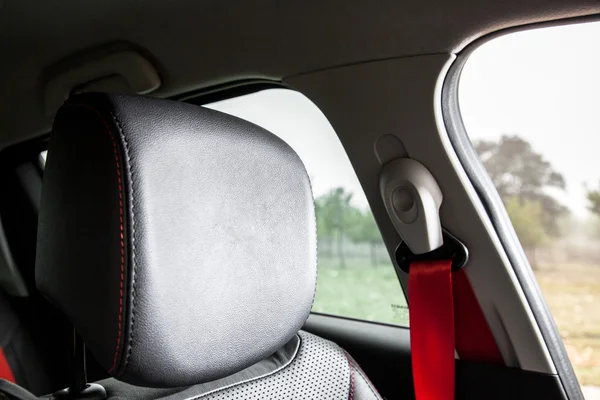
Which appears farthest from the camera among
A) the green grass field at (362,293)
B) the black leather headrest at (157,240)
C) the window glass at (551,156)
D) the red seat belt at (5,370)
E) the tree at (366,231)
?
the red seat belt at (5,370)

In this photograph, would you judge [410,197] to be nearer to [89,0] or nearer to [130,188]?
[130,188]

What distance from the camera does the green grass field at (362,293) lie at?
1.78 m

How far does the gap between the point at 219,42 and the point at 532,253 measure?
97 centimetres

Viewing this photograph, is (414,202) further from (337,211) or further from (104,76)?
(104,76)

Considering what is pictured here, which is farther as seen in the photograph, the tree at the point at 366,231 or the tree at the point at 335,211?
the tree at the point at 335,211

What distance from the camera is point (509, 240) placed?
1.41 metres

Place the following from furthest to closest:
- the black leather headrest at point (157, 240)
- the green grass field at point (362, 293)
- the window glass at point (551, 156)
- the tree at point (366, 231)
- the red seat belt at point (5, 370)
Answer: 1. the red seat belt at point (5, 370)
2. the green grass field at point (362, 293)
3. the tree at point (366, 231)
4. the window glass at point (551, 156)
5. the black leather headrest at point (157, 240)

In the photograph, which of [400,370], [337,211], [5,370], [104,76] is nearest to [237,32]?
[104,76]

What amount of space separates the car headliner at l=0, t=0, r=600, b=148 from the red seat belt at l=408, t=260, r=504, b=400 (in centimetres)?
53

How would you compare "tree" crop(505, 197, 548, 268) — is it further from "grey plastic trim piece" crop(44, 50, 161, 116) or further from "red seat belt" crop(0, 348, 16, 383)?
"red seat belt" crop(0, 348, 16, 383)

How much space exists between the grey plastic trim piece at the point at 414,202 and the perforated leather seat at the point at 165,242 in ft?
1.30

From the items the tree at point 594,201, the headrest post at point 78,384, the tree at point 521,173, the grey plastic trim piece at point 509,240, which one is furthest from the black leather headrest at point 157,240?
the tree at point 594,201

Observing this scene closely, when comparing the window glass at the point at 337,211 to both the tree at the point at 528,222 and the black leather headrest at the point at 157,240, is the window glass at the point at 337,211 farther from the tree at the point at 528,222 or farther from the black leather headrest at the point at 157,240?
the black leather headrest at the point at 157,240

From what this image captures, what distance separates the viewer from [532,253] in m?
1.46
